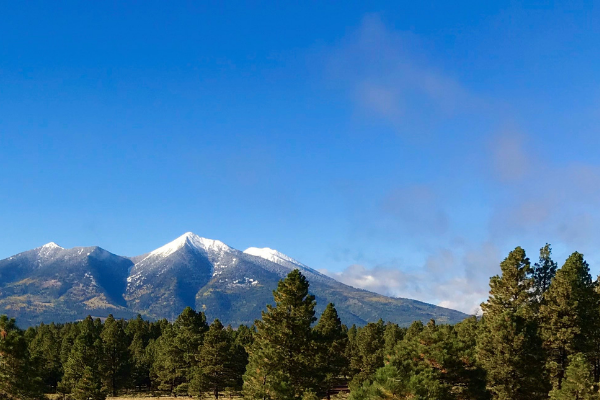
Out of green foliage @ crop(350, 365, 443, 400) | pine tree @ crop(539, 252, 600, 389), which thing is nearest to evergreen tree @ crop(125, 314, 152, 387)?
pine tree @ crop(539, 252, 600, 389)

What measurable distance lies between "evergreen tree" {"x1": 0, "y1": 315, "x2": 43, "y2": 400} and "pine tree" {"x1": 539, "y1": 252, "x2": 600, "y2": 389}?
45.2 meters

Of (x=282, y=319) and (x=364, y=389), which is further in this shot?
(x=282, y=319)

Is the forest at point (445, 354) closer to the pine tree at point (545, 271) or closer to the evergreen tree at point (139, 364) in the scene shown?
the pine tree at point (545, 271)

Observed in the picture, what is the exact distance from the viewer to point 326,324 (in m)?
59.1

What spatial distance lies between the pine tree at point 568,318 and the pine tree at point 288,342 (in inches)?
855

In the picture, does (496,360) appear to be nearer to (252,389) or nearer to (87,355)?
(252,389)

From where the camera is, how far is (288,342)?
41.5m

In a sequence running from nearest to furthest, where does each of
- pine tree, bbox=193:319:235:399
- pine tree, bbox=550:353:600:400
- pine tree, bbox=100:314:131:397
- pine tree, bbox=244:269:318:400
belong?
pine tree, bbox=550:353:600:400, pine tree, bbox=244:269:318:400, pine tree, bbox=193:319:235:399, pine tree, bbox=100:314:131:397

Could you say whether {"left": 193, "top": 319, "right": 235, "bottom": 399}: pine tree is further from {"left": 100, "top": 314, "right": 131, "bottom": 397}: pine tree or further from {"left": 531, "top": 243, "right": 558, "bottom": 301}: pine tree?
{"left": 531, "top": 243, "right": 558, "bottom": 301}: pine tree

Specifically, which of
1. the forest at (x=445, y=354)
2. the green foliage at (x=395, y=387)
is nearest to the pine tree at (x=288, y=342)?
the forest at (x=445, y=354)

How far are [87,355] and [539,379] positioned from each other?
53.6m

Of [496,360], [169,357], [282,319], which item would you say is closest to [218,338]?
[169,357]

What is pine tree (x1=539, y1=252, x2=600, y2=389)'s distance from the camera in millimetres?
42969

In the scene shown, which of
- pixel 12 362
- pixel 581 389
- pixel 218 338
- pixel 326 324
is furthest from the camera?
pixel 218 338
